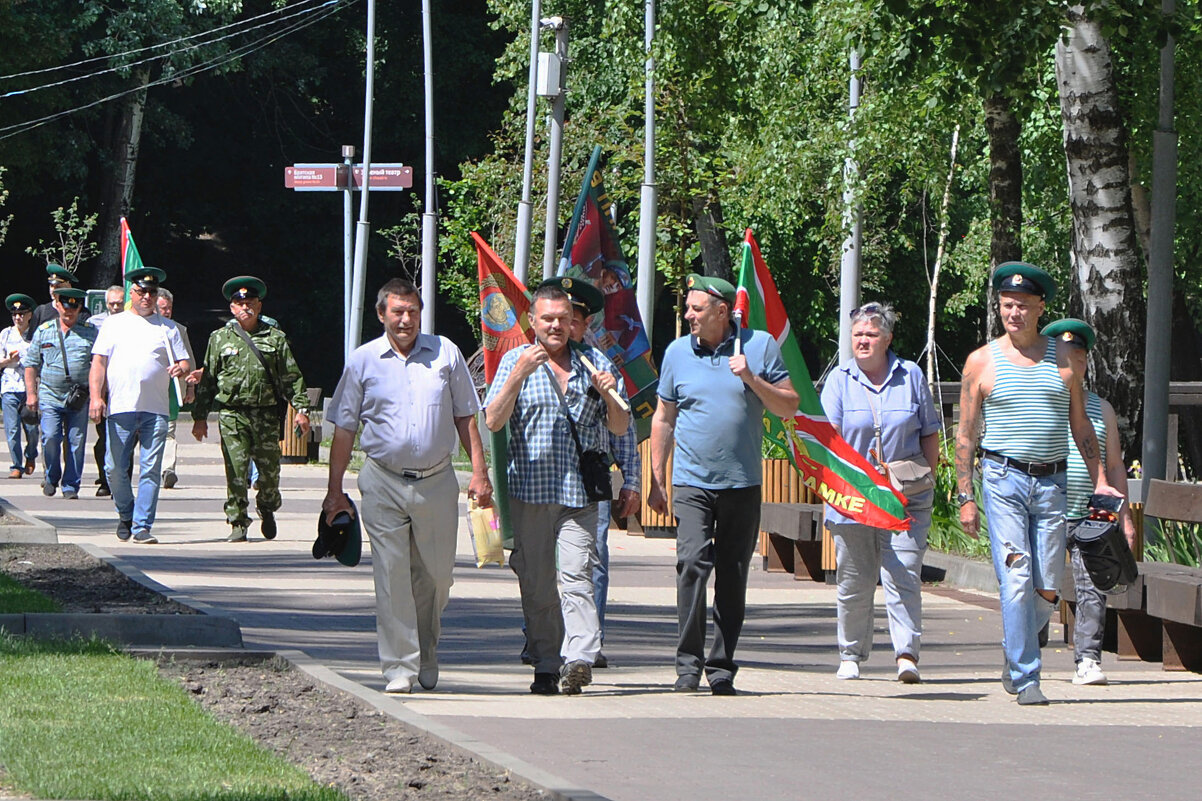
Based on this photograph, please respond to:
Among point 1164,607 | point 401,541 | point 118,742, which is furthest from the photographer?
point 1164,607

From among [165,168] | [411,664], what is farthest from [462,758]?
[165,168]

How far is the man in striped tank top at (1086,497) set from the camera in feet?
32.0

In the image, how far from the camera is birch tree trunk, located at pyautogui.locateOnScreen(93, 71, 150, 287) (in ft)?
147

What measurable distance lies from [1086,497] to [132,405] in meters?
7.69

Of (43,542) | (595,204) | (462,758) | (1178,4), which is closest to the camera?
(462,758)

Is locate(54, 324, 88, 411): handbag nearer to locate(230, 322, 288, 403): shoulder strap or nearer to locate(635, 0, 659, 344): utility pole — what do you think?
A: locate(230, 322, 288, 403): shoulder strap

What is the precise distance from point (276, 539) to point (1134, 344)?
22.0 feet

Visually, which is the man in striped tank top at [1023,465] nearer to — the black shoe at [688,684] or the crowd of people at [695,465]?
the crowd of people at [695,465]

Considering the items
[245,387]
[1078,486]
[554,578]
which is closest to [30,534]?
[245,387]

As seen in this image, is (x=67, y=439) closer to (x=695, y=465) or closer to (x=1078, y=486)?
(x=695, y=465)

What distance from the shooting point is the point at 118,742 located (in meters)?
6.61

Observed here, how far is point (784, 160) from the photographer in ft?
74.6

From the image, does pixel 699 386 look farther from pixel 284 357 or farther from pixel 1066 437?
pixel 284 357

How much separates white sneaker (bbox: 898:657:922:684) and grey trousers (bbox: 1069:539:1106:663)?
2.87 feet
